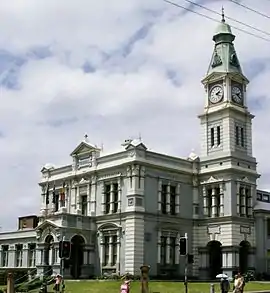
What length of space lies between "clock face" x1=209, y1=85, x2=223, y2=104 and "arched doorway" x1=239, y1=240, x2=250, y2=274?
52.4ft

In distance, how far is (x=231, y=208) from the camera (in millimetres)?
63906

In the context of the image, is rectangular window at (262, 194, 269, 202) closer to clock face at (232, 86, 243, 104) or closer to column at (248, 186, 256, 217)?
column at (248, 186, 256, 217)

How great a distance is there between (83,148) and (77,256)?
12.0 metres

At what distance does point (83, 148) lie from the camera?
69.4 metres

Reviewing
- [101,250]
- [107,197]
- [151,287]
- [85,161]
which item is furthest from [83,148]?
[151,287]

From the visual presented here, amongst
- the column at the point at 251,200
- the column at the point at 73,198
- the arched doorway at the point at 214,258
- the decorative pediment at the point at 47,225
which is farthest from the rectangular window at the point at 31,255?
the column at the point at 251,200

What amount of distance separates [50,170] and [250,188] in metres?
23.5

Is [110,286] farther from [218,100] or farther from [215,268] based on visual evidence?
[218,100]

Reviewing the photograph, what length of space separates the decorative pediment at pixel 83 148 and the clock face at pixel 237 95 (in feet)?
53.3

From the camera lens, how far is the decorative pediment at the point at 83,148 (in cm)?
6794

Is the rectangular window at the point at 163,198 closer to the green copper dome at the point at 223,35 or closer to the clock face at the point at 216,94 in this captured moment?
the clock face at the point at 216,94

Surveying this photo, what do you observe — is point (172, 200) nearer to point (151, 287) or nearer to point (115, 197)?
point (115, 197)

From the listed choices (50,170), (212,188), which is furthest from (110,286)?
(50,170)

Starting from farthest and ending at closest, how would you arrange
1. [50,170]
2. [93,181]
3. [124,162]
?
[50,170]
[93,181]
[124,162]
